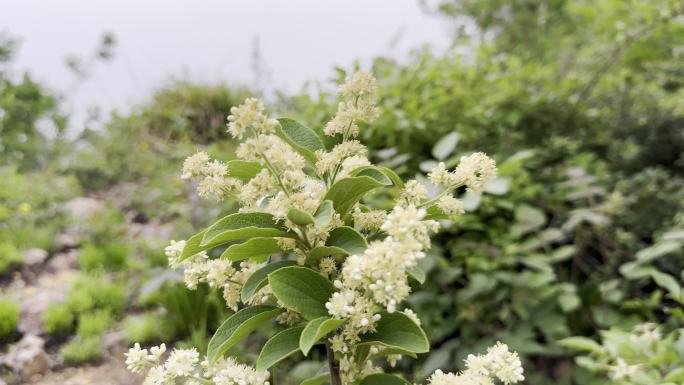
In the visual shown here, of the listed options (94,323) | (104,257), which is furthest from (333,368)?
(104,257)

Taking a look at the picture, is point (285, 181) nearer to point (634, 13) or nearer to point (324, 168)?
point (324, 168)

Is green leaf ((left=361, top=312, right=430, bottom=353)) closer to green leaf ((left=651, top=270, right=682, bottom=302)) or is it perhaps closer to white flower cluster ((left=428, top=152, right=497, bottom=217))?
white flower cluster ((left=428, top=152, right=497, bottom=217))

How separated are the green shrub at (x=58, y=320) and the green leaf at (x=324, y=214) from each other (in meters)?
1.52

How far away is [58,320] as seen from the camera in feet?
5.72

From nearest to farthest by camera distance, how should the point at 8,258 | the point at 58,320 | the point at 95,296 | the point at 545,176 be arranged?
1. the point at 58,320
2. the point at 95,296
3. the point at 8,258
4. the point at 545,176

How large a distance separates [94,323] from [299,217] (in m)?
1.48

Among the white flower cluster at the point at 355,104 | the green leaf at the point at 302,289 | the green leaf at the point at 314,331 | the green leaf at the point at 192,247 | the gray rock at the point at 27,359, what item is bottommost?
the green leaf at the point at 314,331

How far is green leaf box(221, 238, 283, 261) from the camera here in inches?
24.7

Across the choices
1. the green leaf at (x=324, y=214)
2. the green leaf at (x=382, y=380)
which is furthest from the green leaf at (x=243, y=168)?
the green leaf at (x=382, y=380)

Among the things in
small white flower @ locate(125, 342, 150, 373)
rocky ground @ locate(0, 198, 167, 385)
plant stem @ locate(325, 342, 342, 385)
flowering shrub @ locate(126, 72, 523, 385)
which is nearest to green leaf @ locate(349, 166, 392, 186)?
flowering shrub @ locate(126, 72, 523, 385)

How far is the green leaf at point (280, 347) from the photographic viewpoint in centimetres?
62

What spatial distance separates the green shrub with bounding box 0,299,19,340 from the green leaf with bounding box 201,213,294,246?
143 centimetres

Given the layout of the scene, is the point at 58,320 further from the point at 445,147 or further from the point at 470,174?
the point at 470,174

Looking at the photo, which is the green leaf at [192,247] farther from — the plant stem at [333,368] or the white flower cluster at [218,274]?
the plant stem at [333,368]
